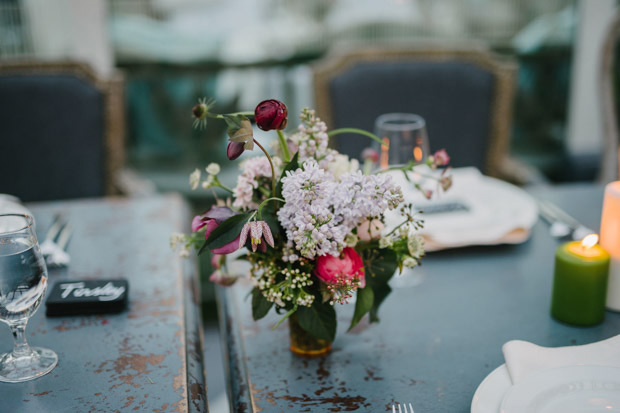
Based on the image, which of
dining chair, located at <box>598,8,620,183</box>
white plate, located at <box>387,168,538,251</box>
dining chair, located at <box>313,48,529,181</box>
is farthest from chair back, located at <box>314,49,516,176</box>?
white plate, located at <box>387,168,538,251</box>

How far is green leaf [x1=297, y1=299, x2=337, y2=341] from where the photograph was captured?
0.76 m

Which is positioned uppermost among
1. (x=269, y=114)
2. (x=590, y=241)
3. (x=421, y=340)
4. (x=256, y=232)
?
(x=269, y=114)

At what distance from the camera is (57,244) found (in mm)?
1139

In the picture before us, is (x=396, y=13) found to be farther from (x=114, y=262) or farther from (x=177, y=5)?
(x=114, y=262)

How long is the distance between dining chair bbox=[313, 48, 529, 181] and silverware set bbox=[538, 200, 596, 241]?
456 mm

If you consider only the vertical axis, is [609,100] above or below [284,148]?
below

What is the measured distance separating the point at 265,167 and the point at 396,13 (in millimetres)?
1957

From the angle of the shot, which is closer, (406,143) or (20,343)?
(20,343)

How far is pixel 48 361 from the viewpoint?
0.78 metres

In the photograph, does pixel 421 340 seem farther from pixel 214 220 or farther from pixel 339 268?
pixel 214 220

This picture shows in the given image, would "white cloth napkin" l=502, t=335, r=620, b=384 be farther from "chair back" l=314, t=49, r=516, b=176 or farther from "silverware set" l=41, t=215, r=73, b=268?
"chair back" l=314, t=49, r=516, b=176

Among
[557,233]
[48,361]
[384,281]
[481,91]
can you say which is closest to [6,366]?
[48,361]

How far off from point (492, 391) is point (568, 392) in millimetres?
84

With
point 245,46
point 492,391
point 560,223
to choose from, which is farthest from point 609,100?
point 245,46
